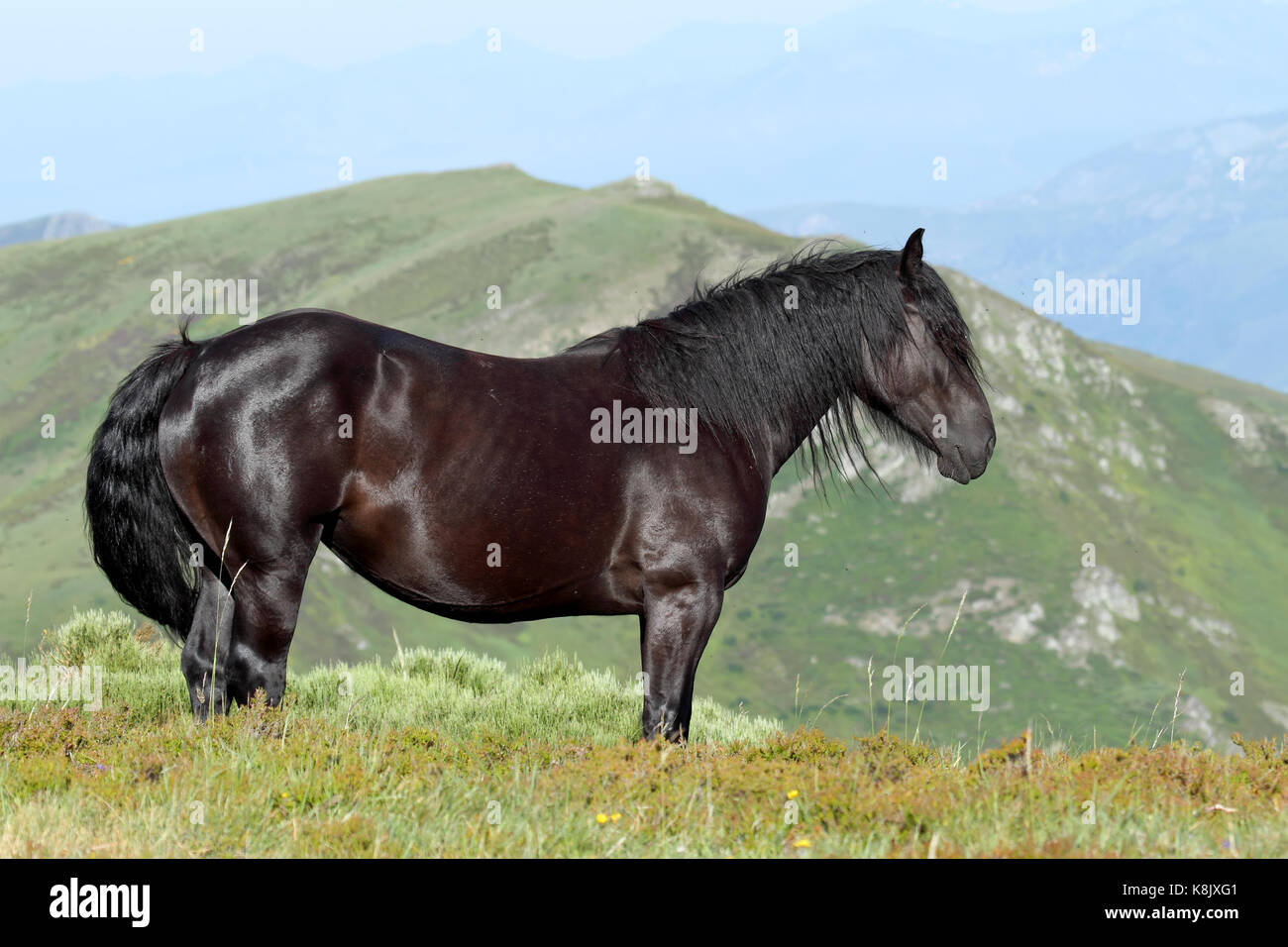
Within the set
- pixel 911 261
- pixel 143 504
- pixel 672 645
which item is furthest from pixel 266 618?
pixel 911 261

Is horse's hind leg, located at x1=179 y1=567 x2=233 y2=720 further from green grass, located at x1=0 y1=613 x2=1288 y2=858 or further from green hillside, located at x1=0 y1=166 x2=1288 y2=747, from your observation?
green hillside, located at x1=0 y1=166 x2=1288 y2=747

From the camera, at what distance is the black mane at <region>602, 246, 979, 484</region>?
7258mm

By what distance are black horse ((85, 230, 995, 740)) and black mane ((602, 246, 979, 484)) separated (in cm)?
1

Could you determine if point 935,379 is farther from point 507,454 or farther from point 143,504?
point 143,504

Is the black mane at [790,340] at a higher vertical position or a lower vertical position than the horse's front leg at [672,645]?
higher

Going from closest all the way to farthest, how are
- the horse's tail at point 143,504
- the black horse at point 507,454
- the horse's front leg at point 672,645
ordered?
the black horse at point 507,454 < the horse's front leg at point 672,645 < the horse's tail at point 143,504

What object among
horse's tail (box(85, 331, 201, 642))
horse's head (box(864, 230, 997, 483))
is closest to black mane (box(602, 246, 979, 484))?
horse's head (box(864, 230, 997, 483))

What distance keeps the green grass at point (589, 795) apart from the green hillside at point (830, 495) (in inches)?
2252

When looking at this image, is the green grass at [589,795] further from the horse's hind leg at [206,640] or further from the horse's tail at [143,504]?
the horse's tail at [143,504]

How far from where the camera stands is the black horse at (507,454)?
258 inches

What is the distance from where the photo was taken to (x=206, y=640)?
7.28 m

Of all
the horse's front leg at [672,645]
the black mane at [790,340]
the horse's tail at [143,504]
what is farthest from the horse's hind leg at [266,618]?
the black mane at [790,340]

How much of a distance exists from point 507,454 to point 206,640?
91.6 inches

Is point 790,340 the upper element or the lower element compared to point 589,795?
upper
